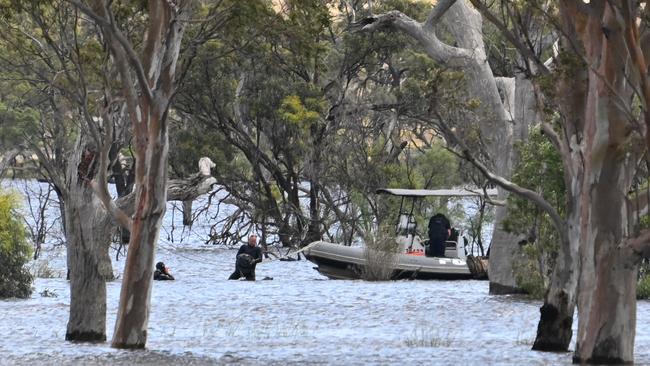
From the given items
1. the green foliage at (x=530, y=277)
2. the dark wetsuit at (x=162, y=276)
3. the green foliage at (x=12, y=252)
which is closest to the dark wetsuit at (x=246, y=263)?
the dark wetsuit at (x=162, y=276)

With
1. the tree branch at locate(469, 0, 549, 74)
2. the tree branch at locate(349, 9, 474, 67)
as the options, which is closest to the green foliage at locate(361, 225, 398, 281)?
the tree branch at locate(349, 9, 474, 67)

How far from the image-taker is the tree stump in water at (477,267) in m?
38.3

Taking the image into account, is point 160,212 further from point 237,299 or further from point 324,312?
point 237,299

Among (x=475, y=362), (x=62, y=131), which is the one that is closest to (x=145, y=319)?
(x=475, y=362)

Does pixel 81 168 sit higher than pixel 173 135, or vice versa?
pixel 173 135

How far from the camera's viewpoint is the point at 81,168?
776 inches

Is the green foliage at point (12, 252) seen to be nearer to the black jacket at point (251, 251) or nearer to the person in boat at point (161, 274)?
the person in boat at point (161, 274)

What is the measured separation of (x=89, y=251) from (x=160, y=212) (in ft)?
4.30

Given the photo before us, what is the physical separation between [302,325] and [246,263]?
12.4 m

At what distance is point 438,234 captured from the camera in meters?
38.5

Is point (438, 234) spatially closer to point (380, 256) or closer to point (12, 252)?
point (380, 256)

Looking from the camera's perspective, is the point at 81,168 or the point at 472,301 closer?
the point at 81,168

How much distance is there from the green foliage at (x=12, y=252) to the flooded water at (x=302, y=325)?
633mm

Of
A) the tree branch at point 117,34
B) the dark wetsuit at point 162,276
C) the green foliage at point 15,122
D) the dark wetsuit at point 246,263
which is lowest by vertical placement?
the dark wetsuit at point 162,276
